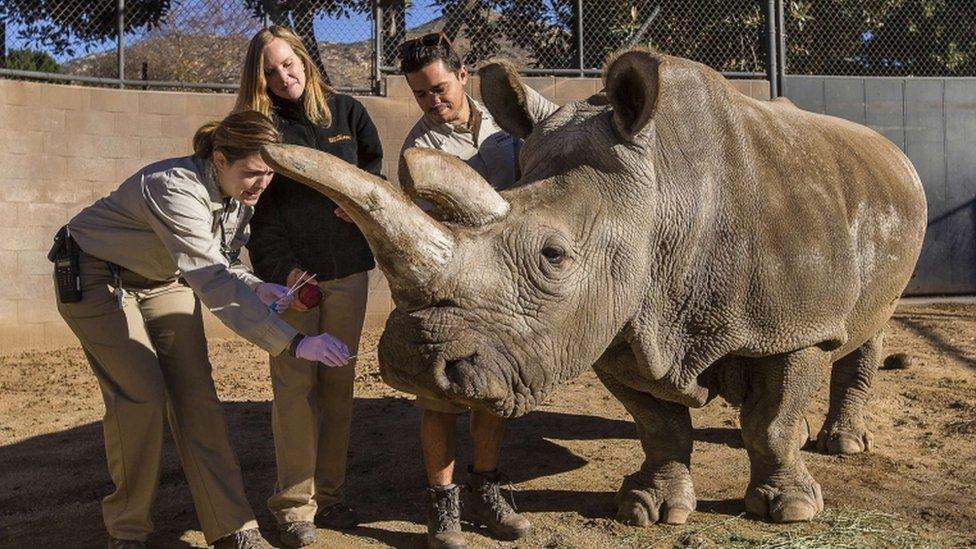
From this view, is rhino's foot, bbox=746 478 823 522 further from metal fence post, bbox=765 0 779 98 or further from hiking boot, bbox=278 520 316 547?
metal fence post, bbox=765 0 779 98

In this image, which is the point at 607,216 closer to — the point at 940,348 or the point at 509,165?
the point at 509,165

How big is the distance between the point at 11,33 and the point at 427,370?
8999mm

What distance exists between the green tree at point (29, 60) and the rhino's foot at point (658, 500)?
8.57m

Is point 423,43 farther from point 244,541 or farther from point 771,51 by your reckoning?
point 771,51

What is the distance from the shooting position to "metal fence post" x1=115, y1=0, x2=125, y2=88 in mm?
10617

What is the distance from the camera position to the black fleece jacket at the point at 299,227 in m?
5.07

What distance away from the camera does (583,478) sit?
5.92 metres

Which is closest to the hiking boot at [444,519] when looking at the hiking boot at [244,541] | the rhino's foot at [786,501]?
the hiking boot at [244,541]

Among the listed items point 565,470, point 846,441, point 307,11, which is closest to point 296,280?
point 565,470

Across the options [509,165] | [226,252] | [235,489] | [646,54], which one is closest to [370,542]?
[235,489]

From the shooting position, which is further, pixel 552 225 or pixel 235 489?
pixel 235 489

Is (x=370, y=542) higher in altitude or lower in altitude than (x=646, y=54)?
lower

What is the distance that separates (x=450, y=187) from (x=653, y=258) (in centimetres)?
103

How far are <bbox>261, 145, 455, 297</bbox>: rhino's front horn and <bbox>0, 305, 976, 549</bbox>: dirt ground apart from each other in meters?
1.71
